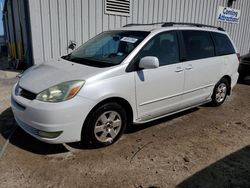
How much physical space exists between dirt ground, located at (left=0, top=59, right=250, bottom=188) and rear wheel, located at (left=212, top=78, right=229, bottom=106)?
91 cm

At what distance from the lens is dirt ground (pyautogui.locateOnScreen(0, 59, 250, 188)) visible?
2.81 meters

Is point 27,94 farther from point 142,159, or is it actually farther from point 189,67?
point 189,67

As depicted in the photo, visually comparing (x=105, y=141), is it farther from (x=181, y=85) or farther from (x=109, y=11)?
(x=109, y=11)

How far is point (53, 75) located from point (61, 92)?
16.9 inches

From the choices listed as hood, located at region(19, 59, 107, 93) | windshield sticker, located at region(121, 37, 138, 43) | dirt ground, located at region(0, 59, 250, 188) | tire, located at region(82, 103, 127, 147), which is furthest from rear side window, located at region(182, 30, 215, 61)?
hood, located at region(19, 59, 107, 93)

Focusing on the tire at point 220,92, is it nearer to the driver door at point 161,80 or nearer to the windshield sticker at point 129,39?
the driver door at point 161,80

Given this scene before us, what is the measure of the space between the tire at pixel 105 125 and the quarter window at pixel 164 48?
917 mm

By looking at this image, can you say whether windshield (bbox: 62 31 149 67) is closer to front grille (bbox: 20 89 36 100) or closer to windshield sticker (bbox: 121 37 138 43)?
windshield sticker (bbox: 121 37 138 43)

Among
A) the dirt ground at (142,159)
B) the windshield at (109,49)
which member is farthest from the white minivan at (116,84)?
the dirt ground at (142,159)

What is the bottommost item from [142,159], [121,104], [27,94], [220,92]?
[142,159]

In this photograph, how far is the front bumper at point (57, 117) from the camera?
297 cm

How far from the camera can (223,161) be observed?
10.7 feet

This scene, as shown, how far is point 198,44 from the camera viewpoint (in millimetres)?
4578

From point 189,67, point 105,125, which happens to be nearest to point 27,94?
point 105,125
